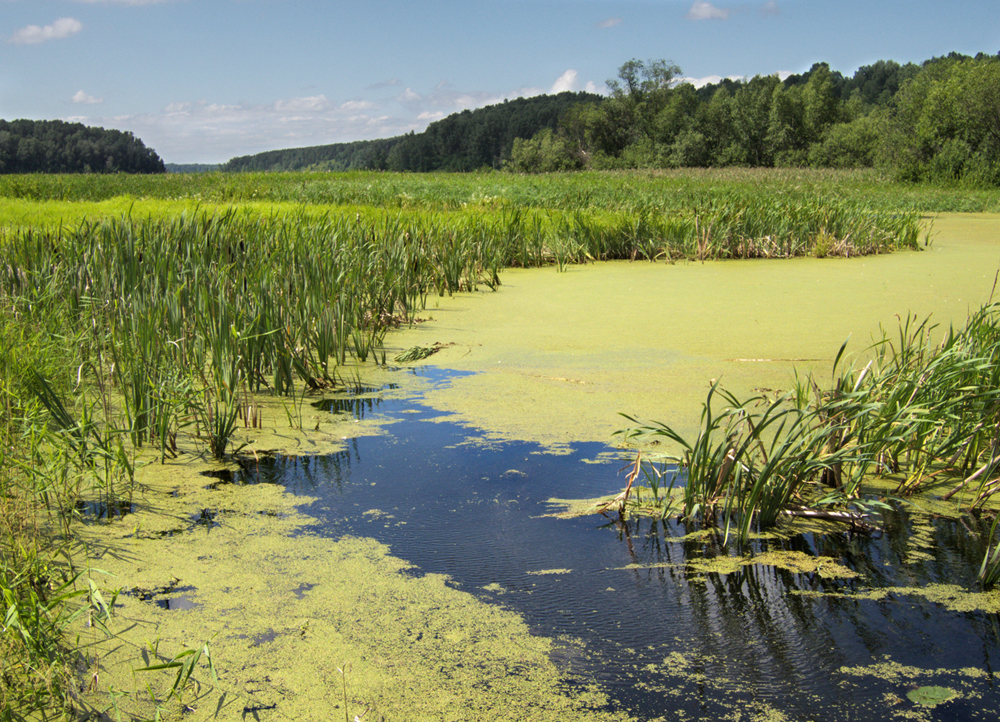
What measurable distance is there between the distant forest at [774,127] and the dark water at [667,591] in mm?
24806

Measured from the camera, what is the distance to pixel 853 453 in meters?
2.22

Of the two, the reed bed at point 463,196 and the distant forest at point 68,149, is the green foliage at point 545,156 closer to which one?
the distant forest at point 68,149

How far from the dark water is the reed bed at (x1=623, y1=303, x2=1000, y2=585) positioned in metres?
0.12

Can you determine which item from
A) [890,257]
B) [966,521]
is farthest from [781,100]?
[966,521]

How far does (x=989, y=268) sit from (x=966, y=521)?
19.3 ft

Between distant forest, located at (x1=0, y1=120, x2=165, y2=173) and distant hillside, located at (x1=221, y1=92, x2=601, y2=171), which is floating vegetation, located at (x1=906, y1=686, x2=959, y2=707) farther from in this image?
distant hillside, located at (x1=221, y1=92, x2=601, y2=171)

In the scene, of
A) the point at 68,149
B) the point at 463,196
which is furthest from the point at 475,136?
the point at 463,196

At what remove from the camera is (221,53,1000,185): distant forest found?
25766 millimetres


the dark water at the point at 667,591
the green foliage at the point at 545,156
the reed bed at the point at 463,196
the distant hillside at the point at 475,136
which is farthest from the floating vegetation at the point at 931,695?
the distant hillside at the point at 475,136

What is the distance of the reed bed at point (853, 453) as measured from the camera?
1946 mm

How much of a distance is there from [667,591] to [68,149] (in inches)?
2723

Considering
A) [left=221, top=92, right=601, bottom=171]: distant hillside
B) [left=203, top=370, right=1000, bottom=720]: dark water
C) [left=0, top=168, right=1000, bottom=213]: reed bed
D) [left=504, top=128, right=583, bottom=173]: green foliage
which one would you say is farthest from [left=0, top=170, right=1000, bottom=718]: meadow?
[left=221, top=92, right=601, bottom=171]: distant hillside

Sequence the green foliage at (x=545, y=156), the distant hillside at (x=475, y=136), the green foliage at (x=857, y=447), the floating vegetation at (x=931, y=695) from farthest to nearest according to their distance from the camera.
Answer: the distant hillside at (x=475, y=136) < the green foliage at (x=545, y=156) < the green foliage at (x=857, y=447) < the floating vegetation at (x=931, y=695)

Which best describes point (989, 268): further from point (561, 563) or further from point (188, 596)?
point (188, 596)
